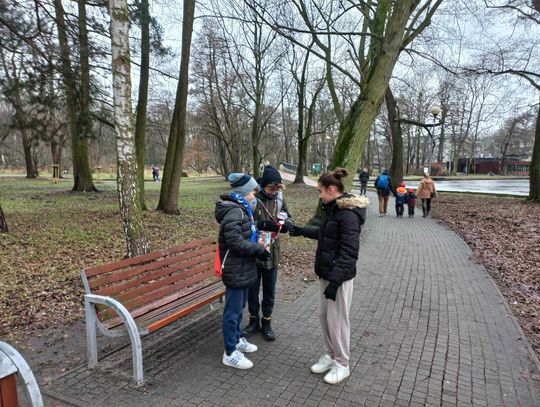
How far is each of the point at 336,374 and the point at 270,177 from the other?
1.95 metres

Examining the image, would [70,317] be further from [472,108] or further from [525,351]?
[472,108]

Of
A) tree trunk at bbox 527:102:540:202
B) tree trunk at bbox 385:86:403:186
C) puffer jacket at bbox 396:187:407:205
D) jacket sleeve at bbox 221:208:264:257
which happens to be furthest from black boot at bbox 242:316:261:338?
tree trunk at bbox 385:86:403:186

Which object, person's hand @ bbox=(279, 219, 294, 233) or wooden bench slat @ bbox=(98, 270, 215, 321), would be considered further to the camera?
person's hand @ bbox=(279, 219, 294, 233)

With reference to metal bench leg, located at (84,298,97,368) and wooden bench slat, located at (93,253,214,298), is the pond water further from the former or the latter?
metal bench leg, located at (84,298,97,368)

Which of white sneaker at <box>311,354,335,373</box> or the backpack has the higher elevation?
the backpack

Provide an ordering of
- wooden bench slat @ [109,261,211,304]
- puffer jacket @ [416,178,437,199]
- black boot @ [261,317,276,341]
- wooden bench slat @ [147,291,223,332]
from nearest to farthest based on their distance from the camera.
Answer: wooden bench slat @ [147,291,223,332] → wooden bench slat @ [109,261,211,304] → black boot @ [261,317,276,341] → puffer jacket @ [416,178,437,199]

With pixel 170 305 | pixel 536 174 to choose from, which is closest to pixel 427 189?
pixel 536 174

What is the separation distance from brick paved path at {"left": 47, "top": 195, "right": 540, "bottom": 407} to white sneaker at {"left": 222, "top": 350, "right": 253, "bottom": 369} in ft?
0.18

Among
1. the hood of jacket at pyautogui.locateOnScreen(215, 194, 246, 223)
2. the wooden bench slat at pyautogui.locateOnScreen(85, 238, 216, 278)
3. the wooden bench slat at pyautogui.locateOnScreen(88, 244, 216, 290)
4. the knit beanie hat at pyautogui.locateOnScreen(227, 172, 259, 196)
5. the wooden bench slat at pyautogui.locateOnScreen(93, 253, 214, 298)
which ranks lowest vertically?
the wooden bench slat at pyautogui.locateOnScreen(93, 253, 214, 298)

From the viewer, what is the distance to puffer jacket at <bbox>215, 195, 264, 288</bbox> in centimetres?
337

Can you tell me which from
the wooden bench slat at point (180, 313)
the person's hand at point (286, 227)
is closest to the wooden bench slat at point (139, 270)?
the wooden bench slat at point (180, 313)

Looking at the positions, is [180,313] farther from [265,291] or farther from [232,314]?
[265,291]

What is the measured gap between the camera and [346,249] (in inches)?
127

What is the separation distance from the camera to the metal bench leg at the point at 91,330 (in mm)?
3424
